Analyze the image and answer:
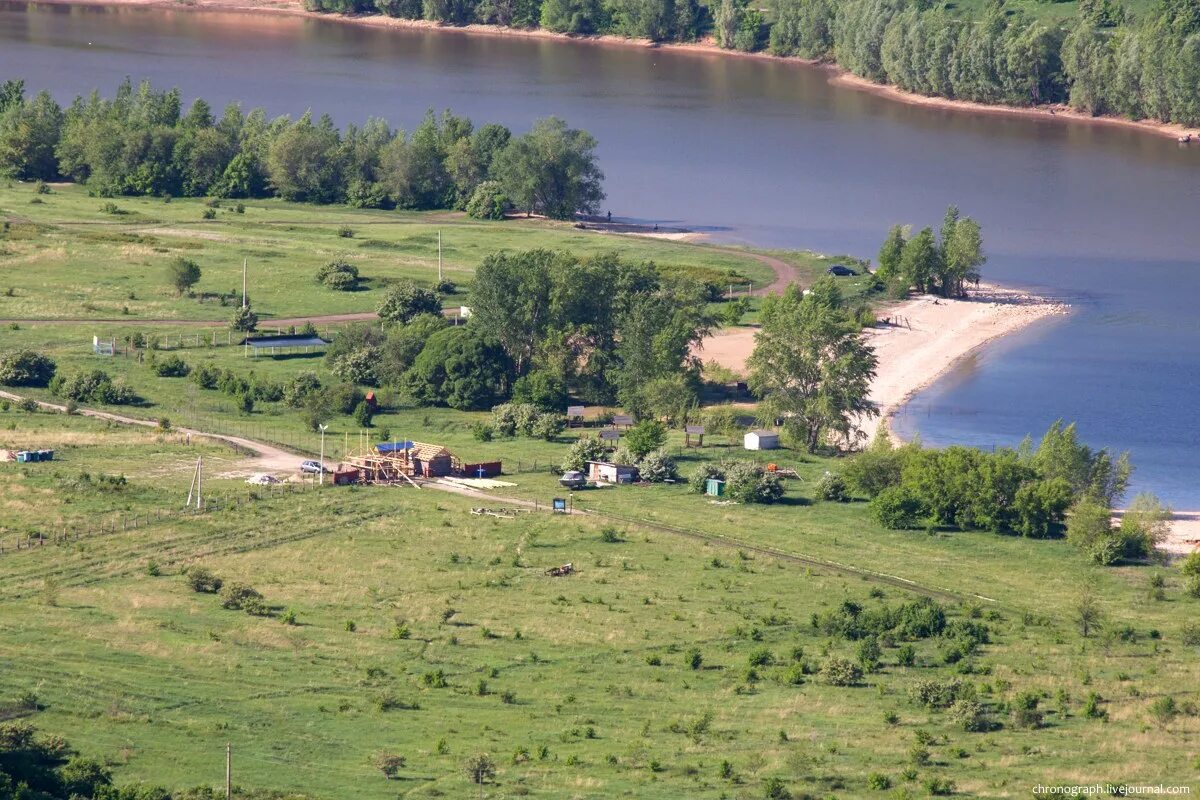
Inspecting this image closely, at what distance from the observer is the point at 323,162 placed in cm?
15688

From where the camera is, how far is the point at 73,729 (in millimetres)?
53312

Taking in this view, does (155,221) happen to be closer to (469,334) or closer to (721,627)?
(469,334)

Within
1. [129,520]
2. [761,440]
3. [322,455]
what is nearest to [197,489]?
[129,520]

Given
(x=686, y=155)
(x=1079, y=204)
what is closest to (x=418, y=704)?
(x=1079, y=204)

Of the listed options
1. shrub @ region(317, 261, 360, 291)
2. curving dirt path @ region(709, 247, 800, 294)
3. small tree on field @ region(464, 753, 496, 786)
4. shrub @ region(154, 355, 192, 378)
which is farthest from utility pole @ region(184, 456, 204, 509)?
curving dirt path @ region(709, 247, 800, 294)

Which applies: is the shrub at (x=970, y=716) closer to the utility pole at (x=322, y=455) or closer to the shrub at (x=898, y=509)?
the shrub at (x=898, y=509)

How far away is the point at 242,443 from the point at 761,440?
2298 cm

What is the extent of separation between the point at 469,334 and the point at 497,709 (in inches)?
1802

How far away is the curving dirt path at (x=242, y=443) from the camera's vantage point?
278 feet

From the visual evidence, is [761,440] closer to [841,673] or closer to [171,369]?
[841,673]

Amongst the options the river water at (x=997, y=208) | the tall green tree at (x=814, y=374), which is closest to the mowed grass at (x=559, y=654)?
the tall green tree at (x=814, y=374)

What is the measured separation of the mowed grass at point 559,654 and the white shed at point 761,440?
880 centimetres

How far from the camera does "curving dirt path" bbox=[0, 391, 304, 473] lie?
278 feet

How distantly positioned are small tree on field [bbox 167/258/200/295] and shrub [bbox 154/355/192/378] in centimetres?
1947
